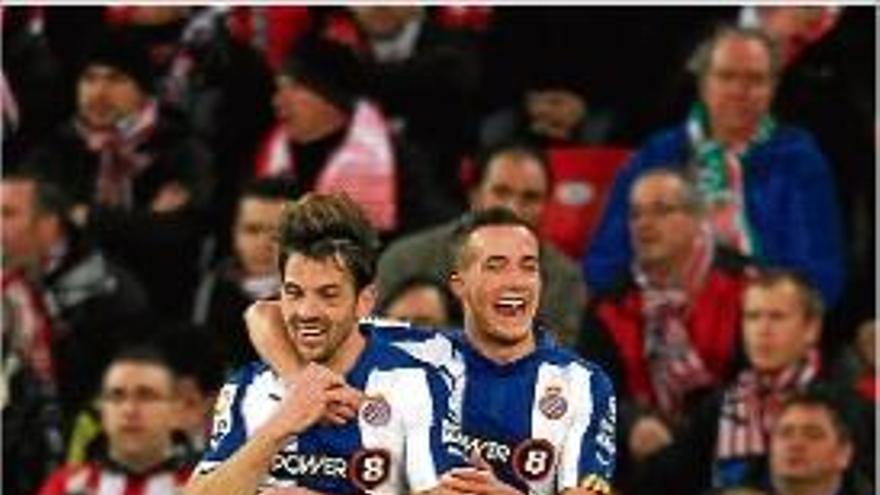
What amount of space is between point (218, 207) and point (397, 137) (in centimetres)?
84

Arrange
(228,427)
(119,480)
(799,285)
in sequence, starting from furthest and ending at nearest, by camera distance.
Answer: (799,285)
(119,480)
(228,427)

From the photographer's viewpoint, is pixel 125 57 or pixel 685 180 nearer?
pixel 685 180

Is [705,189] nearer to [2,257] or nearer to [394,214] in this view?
[394,214]

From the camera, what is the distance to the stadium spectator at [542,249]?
38.4 feet

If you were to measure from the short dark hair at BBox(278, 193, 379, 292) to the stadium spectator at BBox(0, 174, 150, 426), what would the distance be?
4338 millimetres

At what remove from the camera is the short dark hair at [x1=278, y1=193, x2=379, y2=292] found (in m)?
8.02

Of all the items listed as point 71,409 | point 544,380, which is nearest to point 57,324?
point 71,409

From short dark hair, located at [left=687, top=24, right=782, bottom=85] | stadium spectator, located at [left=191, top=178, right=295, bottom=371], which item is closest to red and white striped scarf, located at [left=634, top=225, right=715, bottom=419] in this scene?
short dark hair, located at [left=687, top=24, right=782, bottom=85]

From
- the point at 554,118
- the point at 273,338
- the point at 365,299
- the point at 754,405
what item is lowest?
the point at 754,405

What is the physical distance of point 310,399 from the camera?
7914 millimetres

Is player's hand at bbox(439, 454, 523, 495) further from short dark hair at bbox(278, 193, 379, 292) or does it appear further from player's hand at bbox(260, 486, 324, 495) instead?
short dark hair at bbox(278, 193, 379, 292)

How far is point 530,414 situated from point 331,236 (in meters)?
0.82

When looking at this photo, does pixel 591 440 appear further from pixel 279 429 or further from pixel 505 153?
pixel 505 153

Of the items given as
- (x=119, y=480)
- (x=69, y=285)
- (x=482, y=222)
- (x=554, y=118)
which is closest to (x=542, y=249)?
(x=554, y=118)
